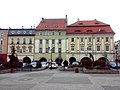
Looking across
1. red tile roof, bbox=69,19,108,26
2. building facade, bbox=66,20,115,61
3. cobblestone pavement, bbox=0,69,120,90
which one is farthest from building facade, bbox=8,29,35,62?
cobblestone pavement, bbox=0,69,120,90

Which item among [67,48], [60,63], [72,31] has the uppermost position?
[72,31]

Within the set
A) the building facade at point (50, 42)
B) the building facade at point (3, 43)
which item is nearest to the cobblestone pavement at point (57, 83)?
the building facade at point (50, 42)

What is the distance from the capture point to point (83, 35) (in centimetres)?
7988

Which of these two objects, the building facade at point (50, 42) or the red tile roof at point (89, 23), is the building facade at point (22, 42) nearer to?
the building facade at point (50, 42)

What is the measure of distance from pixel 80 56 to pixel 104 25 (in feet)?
43.1

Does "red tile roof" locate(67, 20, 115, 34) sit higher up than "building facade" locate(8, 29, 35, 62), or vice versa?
"red tile roof" locate(67, 20, 115, 34)

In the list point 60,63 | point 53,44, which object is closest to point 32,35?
point 53,44

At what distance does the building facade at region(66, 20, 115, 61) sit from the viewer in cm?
7912

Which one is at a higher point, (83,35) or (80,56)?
(83,35)

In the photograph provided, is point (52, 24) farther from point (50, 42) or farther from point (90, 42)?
point (90, 42)

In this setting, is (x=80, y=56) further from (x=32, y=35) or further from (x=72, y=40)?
(x=32, y=35)

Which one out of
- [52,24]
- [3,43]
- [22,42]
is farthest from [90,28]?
[3,43]

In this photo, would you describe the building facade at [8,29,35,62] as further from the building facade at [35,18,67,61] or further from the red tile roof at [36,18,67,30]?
the red tile roof at [36,18,67,30]

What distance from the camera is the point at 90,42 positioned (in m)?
80.0
